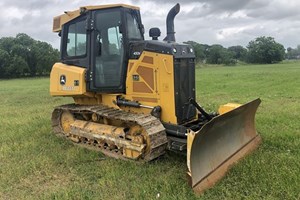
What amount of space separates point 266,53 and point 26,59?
6260 cm

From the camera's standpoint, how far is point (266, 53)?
300ft

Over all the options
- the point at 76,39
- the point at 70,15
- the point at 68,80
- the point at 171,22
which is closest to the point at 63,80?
the point at 68,80

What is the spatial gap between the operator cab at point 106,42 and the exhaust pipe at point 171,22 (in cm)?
56

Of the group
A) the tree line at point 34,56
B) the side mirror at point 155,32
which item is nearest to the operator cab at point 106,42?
the side mirror at point 155,32

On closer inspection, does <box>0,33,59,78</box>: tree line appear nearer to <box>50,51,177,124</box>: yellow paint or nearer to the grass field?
<box>50,51,177,124</box>: yellow paint

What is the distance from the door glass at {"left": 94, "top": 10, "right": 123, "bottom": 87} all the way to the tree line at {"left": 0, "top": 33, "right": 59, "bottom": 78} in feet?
163

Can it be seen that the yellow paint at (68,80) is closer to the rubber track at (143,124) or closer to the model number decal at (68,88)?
the model number decal at (68,88)

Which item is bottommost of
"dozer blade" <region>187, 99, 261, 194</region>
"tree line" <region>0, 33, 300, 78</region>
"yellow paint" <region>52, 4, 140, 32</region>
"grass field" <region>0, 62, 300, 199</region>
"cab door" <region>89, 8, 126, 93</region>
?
"grass field" <region>0, 62, 300, 199</region>

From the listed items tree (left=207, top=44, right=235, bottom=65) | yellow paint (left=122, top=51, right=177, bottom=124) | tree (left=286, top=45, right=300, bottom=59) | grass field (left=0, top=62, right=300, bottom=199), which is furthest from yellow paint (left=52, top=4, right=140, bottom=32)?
tree (left=286, top=45, right=300, bottom=59)

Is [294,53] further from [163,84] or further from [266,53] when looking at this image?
[163,84]

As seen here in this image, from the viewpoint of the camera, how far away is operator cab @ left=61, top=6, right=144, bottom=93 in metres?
6.80

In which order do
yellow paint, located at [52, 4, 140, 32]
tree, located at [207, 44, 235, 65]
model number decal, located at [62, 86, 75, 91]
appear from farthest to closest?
tree, located at [207, 44, 235, 65], model number decal, located at [62, 86, 75, 91], yellow paint, located at [52, 4, 140, 32]

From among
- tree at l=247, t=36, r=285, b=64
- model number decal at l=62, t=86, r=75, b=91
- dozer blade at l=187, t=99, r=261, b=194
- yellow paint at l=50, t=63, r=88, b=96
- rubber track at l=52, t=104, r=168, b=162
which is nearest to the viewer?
dozer blade at l=187, t=99, r=261, b=194

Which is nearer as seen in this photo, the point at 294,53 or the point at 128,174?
the point at 128,174
